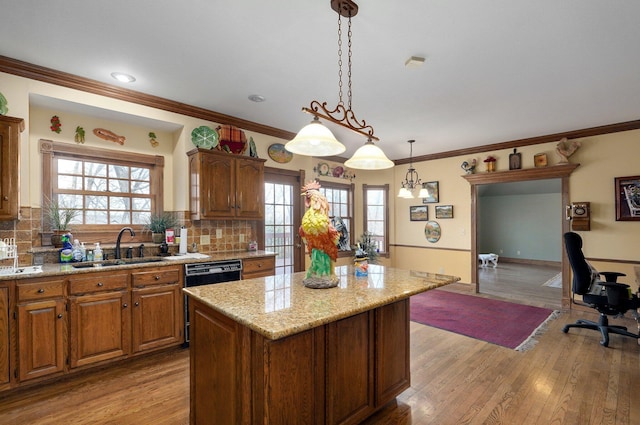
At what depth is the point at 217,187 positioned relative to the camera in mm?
3717

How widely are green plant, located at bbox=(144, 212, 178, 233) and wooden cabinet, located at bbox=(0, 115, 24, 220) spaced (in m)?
1.19

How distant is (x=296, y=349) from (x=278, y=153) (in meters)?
3.49

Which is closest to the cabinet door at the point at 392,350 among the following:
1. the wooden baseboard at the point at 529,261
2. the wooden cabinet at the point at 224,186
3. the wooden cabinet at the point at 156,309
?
the wooden cabinet at the point at 156,309

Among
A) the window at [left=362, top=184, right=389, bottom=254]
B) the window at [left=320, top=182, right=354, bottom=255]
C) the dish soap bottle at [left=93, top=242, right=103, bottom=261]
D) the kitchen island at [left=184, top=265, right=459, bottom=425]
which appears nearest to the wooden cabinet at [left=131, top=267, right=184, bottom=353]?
the dish soap bottle at [left=93, top=242, right=103, bottom=261]

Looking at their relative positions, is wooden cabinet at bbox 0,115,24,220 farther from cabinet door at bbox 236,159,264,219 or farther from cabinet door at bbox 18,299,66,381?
cabinet door at bbox 236,159,264,219

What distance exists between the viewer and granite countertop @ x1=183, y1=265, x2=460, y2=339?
137 centimetres

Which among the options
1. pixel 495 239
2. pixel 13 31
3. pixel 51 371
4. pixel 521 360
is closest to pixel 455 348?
pixel 521 360

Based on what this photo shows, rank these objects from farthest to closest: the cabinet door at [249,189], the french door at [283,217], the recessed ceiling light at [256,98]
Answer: the french door at [283,217] → the cabinet door at [249,189] → the recessed ceiling light at [256,98]

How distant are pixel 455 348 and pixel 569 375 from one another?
0.94 meters

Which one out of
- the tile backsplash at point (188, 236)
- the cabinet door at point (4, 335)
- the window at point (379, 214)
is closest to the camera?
the cabinet door at point (4, 335)

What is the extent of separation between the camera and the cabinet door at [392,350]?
209 centimetres

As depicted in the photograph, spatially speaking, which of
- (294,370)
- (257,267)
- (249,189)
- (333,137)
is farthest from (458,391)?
(249,189)

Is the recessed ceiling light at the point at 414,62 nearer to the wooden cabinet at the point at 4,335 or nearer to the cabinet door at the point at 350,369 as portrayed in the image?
the cabinet door at the point at 350,369

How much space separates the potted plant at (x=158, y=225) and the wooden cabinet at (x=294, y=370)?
1.95 m
